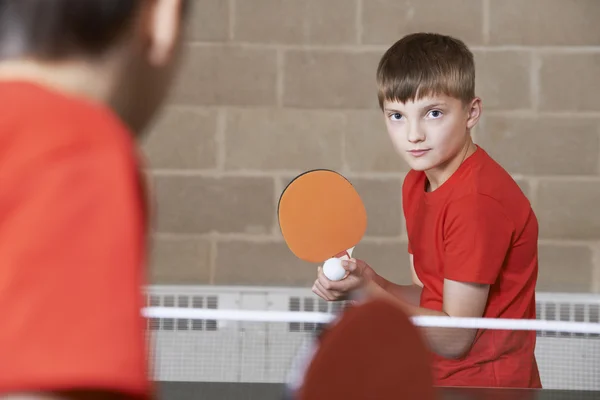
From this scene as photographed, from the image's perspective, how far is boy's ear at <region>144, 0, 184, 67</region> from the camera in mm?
550

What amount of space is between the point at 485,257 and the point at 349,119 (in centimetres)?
131

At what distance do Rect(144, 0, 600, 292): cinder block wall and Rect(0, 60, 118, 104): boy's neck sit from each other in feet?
7.60

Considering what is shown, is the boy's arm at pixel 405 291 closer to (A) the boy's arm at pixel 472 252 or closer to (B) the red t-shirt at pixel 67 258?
(A) the boy's arm at pixel 472 252

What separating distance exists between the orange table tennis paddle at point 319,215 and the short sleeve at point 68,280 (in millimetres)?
1314

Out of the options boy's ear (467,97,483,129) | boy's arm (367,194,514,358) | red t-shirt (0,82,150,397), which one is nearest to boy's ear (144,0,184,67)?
red t-shirt (0,82,150,397)

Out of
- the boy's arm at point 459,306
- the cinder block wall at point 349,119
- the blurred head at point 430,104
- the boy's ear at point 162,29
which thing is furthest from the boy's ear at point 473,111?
the boy's ear at point 162,29

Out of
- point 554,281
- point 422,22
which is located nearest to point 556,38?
point 422,22

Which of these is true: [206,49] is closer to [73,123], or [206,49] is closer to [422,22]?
[422,22]

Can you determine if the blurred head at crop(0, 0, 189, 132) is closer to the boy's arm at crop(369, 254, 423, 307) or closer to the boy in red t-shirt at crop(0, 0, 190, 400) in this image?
the boy in red t-shirt at crop(0, 0, 190, 400)

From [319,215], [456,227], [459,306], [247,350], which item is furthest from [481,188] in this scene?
[247,350]

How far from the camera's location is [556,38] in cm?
281

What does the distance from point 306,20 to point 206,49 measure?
324 mm

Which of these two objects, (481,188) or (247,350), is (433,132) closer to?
(481,188)

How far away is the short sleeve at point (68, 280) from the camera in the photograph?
0.42 m
